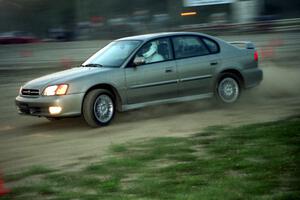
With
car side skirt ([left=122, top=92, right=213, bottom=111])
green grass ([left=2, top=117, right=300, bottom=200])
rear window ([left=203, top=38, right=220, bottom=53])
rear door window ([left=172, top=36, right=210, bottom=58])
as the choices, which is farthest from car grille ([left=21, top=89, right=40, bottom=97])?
rear window ([left=203, top=38, right=220, bottom=53])

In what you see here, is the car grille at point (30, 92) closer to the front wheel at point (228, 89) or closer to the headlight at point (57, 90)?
the headlight at point (57, 90)

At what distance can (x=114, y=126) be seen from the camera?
390 inches

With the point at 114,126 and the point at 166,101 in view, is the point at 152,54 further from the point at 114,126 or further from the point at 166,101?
the point at 114,126

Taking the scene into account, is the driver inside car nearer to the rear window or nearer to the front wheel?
the rear window

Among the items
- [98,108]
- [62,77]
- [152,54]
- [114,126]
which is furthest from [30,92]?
[152,54]

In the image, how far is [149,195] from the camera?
5.75 m

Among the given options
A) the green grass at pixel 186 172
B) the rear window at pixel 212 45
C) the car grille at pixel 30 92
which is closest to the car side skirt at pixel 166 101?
the rear window at pixel 212 45

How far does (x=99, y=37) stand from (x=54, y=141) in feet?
95.2

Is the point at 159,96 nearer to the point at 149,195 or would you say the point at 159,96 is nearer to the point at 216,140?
the point at 216,140

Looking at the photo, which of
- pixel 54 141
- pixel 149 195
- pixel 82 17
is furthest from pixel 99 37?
pixel 149 195

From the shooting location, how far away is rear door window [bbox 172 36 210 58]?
35.7 ft

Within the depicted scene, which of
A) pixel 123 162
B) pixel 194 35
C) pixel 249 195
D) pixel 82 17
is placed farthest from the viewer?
pixel 82 17

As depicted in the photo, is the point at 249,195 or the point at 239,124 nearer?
the point at 249,195

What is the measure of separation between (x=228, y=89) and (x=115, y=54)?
2452 mm
